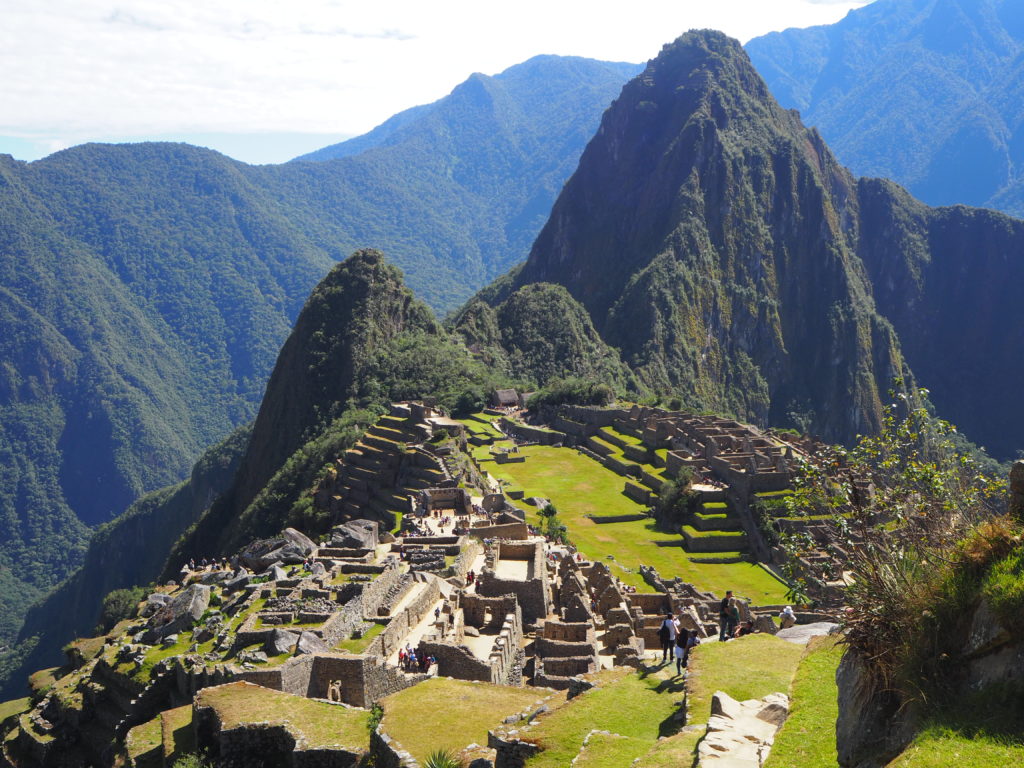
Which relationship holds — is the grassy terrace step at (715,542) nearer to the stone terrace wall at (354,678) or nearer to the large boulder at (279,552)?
the large boulder at (279,552)

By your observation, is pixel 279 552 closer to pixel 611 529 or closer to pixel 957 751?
pixel 957 751

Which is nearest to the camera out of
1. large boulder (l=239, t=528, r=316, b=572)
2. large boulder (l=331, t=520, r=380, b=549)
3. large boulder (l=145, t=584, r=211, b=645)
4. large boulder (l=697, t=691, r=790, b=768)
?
large boulder (l=697, t=691, r=790, b=768)

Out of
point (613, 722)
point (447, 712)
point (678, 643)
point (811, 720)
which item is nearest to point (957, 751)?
point (811, 720)

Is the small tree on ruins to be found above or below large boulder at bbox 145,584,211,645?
above

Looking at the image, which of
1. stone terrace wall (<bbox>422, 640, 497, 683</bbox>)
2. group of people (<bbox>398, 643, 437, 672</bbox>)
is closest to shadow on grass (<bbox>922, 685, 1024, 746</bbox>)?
stone terrace wall (<bbox>422, 640, 497, 683</bbox>)

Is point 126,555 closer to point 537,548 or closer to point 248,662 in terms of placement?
point 537,548

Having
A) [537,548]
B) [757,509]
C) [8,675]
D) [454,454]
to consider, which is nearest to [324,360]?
[8,675]

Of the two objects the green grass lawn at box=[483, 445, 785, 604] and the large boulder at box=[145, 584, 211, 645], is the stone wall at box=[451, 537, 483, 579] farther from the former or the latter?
the green grass lawn at box=[483, 445, 785, 604]
